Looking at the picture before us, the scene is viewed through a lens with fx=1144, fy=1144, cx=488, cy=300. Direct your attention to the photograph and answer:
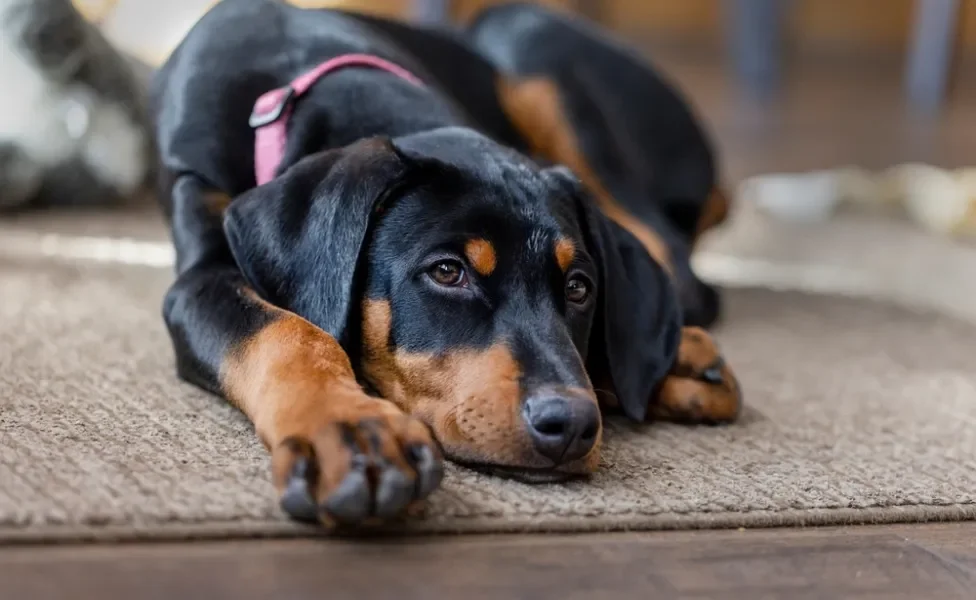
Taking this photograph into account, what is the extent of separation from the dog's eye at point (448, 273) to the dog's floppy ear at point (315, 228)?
0.13m

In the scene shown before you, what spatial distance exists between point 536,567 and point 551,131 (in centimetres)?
190

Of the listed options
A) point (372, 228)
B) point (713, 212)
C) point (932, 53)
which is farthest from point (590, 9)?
point (372, 228)

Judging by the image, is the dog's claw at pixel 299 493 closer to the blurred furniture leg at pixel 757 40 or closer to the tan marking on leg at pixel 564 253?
the tan marking on leg at pixel 564 253

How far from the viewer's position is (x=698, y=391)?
7.25ft

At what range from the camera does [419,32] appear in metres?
3.38

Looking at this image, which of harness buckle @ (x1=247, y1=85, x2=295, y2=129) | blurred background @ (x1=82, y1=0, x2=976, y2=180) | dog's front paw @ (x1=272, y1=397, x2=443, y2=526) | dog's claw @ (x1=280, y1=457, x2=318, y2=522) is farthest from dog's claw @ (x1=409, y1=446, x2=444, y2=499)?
blurred background @ (x1=82, y1=0, x2=976, y2=180)

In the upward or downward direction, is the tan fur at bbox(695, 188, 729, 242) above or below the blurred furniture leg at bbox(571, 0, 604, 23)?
below

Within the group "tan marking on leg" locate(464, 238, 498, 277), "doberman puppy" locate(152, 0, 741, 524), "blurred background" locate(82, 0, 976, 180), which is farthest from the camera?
"blurred background" locate(82, 0, 976, 180)

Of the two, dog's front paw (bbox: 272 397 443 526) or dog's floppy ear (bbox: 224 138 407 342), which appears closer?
dog's front paw (bbox: 272 397 443 526)

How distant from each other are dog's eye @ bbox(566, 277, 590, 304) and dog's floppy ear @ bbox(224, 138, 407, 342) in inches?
14.1

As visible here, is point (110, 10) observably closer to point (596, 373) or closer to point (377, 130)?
point (377, 130)

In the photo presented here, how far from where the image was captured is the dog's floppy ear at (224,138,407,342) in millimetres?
1914

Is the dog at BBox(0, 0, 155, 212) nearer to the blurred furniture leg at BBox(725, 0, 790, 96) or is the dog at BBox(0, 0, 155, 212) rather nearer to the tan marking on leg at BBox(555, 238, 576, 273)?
the tan marking on leg at BBox(555, 238, 576, 273)

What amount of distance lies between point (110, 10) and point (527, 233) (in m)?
3.07
